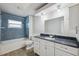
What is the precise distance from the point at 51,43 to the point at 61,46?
0.36 metres

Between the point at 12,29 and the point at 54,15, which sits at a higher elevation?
the point at 54,15

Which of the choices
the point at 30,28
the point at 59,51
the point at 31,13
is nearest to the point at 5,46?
the point at 30,28

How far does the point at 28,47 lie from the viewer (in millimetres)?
3311

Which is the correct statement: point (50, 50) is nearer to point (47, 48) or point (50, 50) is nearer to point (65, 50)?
point (47, 48)

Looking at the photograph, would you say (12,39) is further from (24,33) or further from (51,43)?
(51,43)

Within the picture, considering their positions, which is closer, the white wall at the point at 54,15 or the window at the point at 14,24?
the white wall at the point at 54,15

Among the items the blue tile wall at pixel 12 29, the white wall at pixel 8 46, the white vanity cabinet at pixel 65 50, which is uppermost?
the blue tile wall at pixel 12 29

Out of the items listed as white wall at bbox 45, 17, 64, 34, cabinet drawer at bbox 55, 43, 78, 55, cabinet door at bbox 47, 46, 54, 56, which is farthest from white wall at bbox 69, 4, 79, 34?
cabinet door at bbox 47, 46, 54, 56

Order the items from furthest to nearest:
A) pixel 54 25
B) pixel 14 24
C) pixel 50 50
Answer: pixel 14 24
pixel 54 25
pixel 50 50

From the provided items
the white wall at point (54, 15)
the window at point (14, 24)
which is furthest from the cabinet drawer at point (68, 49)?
the window at point (14, 24)

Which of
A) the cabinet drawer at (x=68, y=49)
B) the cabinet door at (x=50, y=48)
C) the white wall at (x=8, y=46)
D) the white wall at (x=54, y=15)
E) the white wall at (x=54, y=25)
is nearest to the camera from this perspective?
the cabinet drawer at (x=68, y=49)

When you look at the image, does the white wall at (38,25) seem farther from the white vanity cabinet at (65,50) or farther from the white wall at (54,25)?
the white vanity cabinet at (65,50)

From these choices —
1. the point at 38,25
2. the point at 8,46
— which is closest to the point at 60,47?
the point at 38,25

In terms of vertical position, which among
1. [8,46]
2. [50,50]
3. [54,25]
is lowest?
[8,46]
